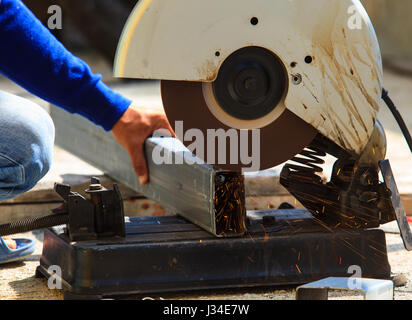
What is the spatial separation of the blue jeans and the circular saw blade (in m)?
0.45

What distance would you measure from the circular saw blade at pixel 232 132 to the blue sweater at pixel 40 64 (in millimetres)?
387

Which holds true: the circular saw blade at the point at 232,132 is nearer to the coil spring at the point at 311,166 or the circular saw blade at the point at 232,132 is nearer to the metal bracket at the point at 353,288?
the coil spring at the point at 311,166

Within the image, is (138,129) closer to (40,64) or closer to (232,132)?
(40,64)

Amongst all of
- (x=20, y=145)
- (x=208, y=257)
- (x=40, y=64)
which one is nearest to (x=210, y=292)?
(x=208, y=257)

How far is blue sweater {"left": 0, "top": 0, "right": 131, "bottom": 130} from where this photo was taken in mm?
2238

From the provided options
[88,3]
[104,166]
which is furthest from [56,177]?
[88,3]

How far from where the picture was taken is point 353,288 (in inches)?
69.9

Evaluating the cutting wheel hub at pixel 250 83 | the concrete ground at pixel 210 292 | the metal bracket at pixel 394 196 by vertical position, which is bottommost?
the concrete ground at pixel 210 292

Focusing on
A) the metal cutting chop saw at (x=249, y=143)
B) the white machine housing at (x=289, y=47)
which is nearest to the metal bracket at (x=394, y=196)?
the metal cutting chop saw at (x=249, y=143)

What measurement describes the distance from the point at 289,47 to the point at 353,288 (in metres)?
0.75

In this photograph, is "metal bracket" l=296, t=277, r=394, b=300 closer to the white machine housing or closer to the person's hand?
the white machine housing

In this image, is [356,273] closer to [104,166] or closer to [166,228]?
[166,228]

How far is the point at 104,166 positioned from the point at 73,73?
3.85 feet

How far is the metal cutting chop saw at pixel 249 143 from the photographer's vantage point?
213 centimetres
